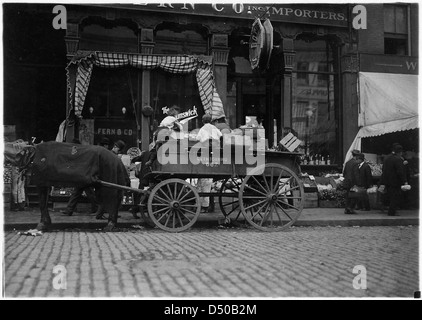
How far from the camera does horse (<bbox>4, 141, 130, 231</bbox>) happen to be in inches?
289

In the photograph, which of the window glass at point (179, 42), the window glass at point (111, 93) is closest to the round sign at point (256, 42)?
the window glass at point (179, 42)

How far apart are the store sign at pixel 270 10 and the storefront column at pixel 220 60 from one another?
684 millimetres

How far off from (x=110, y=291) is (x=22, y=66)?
1036cm

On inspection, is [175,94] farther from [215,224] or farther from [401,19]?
[401,19]

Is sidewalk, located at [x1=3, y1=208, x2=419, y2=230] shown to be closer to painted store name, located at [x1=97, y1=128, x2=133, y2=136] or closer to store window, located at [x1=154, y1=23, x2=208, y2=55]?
painted store name, located at [x1=97, y1=128, x2=133, y2=136]

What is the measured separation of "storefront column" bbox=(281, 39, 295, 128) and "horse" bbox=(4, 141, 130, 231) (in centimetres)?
633

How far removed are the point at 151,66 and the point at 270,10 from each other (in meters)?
3.83

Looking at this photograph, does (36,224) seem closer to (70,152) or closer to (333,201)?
(70,152)

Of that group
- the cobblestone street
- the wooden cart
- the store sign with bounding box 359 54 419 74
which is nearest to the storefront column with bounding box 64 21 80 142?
the wooden cart

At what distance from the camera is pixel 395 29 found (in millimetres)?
14188

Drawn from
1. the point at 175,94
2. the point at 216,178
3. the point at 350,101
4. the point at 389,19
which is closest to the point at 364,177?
the point at 350,101

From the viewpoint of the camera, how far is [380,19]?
45.4 feet

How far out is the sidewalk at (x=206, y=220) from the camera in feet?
27.0
